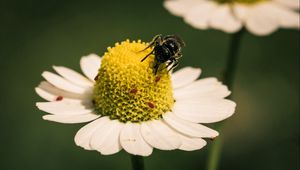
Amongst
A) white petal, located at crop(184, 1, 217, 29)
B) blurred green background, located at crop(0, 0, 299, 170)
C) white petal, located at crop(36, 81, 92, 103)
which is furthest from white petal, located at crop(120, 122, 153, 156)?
blurred green background, located at crop(0, 0, 299, 170)

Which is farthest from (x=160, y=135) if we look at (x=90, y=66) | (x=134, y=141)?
(x=90, y=66)

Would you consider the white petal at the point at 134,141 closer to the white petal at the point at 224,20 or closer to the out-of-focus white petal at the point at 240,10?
the white petal at the point at 224,20

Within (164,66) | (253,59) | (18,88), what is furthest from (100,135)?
(253,59)

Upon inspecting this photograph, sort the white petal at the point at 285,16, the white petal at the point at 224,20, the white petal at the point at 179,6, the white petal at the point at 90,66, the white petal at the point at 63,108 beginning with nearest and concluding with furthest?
1. the white petal at the point at 63,108
2. the white petal at the point at 90,66
3. the white petal at the point at 224,20
4. the white petal at the point at 285,16
5. the white petal at the point at 179,6

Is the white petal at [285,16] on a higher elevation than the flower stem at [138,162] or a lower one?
higher

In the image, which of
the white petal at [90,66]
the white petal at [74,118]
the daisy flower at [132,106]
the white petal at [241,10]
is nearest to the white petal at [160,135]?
the daisy flower at [132,106]

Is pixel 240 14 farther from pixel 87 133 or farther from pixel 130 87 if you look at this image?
pixel 87 133
